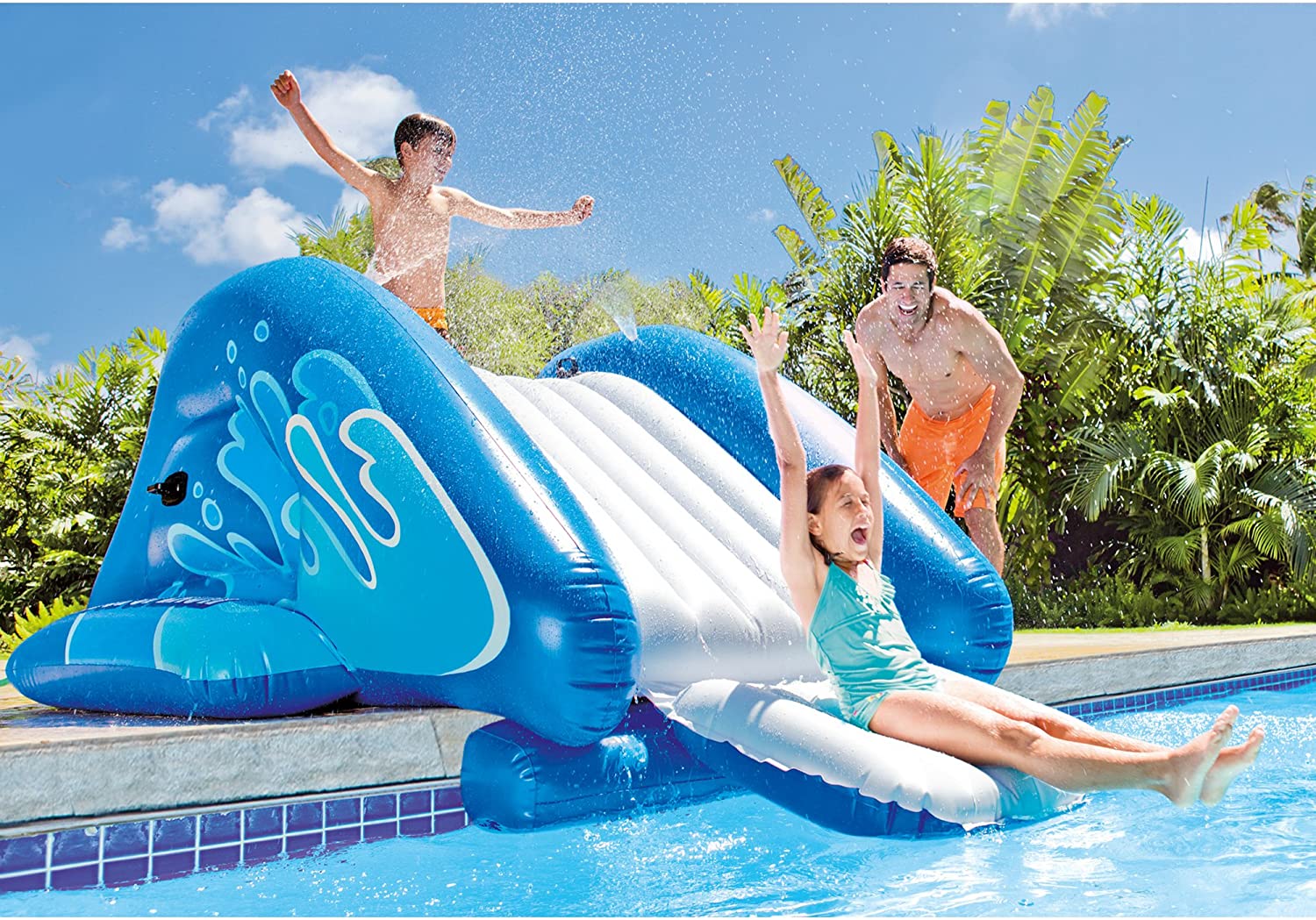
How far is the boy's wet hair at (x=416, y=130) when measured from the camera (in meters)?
3.65

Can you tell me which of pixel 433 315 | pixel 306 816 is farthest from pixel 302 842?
pixel 433 315

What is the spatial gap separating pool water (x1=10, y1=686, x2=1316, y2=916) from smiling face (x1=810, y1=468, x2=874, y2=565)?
1.83 ft

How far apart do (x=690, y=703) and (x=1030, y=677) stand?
5.42 ft

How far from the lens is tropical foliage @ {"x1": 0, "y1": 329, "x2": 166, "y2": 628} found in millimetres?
8453

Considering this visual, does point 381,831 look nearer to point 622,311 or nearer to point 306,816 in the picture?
point 306,816

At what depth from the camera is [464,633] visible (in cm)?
231

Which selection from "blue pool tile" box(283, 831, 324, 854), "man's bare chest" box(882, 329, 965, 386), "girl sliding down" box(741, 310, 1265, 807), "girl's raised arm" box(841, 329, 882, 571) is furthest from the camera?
"man's bare chest" box(882, 329, 965, 386)

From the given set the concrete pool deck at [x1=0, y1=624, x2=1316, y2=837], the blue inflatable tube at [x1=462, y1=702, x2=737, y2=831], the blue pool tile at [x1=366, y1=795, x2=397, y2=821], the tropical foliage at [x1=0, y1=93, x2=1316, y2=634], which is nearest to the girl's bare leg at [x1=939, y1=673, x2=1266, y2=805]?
the blue inflatable tube at [x1=462, y1=702, x2=737, y2=831]

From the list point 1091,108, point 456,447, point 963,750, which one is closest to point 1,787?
point 456,447

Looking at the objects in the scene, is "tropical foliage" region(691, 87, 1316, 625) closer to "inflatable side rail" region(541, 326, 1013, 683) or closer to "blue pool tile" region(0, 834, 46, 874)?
"inflatable side rail" region(541, 326, 1013, 683)

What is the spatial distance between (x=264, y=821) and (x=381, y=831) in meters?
0.23

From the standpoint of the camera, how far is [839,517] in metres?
2.41

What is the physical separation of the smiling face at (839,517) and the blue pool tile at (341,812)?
3.45 ft

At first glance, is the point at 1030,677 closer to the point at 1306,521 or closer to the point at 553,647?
the point at 553,647
